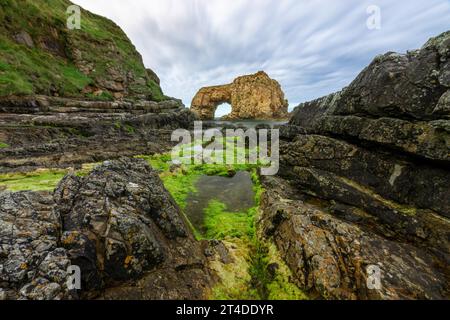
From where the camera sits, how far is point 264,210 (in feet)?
40.9

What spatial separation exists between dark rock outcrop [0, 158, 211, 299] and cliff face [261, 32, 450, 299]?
4.45 m

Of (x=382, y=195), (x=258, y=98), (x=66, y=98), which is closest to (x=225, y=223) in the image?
(x=382, y=195)

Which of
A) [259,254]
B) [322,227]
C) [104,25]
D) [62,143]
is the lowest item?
[259,254]

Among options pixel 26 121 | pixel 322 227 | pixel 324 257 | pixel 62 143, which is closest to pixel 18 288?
pixel 324 257

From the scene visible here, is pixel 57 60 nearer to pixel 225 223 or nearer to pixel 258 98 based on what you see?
pixel 225 223

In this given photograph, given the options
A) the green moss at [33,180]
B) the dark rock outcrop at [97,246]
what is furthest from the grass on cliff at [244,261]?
the green moss at [33,180]

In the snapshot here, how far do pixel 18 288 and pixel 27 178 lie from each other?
483 inches

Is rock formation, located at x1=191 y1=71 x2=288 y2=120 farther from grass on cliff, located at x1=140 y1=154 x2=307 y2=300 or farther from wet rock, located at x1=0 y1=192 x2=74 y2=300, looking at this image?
wet rock, located at x1=0 y1=192 x2=74 y2=300

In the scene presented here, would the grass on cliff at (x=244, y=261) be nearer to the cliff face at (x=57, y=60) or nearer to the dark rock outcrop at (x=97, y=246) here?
the dark rock outcrop at (x=97, y=246)

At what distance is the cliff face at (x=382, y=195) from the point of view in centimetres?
733

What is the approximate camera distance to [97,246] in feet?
23.2

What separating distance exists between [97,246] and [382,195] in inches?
508

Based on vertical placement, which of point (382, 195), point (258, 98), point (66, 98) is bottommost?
point (382, 195)
